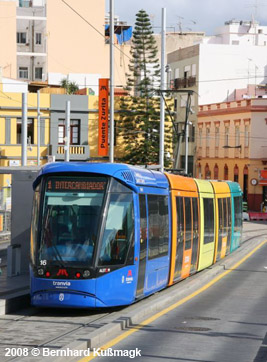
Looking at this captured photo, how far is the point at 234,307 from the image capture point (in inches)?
770

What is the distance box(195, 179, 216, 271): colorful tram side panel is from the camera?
2609cm

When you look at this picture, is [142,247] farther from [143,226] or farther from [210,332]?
[210,332]

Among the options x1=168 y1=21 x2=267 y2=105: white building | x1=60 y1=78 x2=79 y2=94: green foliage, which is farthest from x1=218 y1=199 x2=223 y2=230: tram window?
x1=168 y1=21 x2=267 y2=105: white building

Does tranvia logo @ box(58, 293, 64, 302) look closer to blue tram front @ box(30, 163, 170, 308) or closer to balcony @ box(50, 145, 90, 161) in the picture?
blue tram front @ box(30, 163, 170, 308)

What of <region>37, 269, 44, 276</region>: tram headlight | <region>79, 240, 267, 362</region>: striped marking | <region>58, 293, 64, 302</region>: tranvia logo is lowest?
<region>79, 240, 267, 362</region>: striped marking

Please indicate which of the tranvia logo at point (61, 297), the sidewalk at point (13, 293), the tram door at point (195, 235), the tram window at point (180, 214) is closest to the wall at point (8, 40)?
the tram door at point (195, 235)

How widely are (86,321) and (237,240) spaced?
2076 centimetres

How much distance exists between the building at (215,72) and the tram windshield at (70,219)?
72.9 m

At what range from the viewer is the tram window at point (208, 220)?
87.7 feet

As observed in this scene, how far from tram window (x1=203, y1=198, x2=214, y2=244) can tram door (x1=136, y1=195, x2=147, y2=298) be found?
8.10 m

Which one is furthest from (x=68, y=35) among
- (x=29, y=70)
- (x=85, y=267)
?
(x=85, y=267)

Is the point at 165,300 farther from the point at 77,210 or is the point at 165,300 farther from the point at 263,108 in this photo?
the point at 263,108

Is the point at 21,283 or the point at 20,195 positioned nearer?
the point at 21,283

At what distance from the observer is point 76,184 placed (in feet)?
57.7
